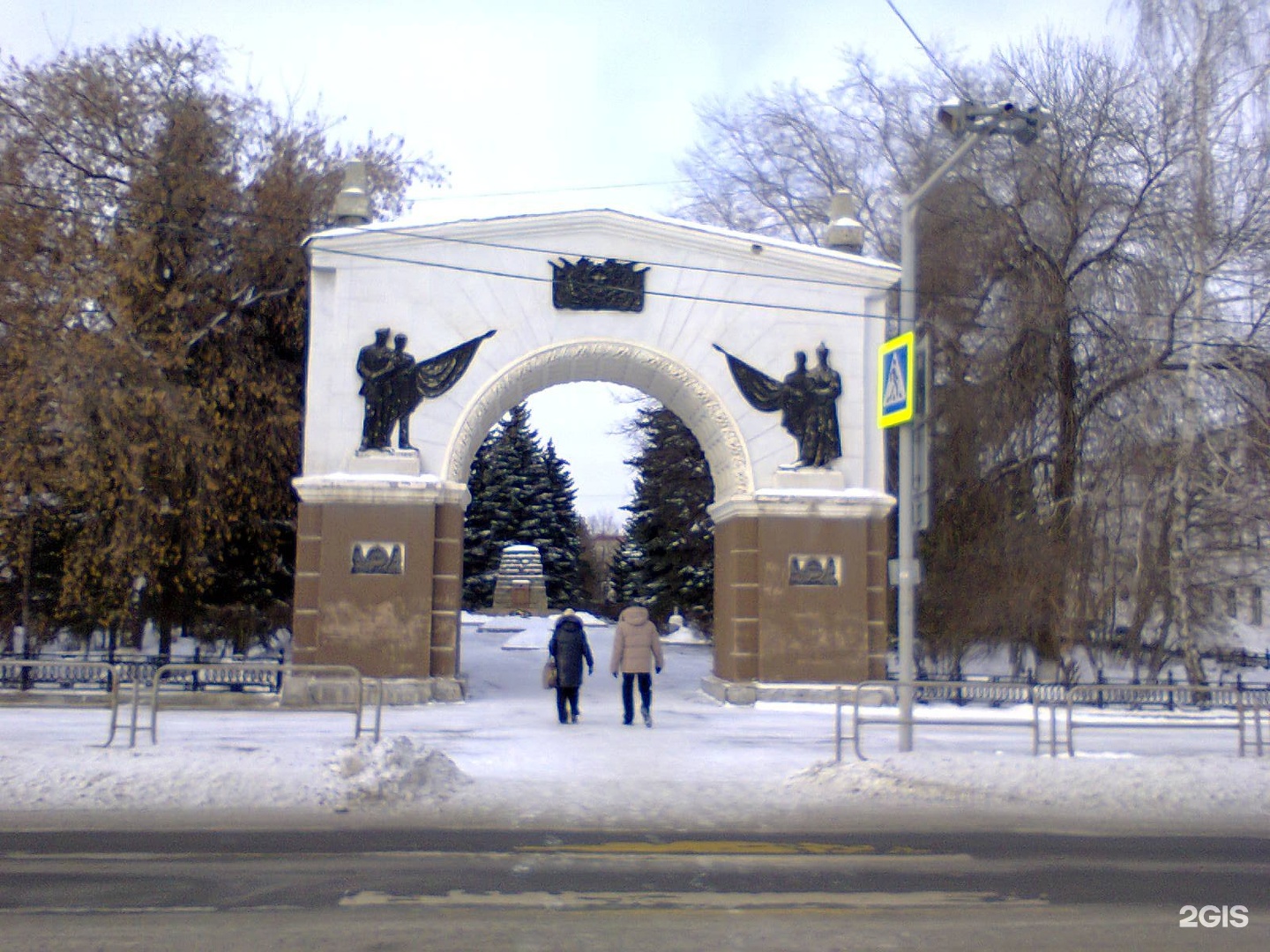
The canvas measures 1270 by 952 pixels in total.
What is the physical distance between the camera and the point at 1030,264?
2325 cm

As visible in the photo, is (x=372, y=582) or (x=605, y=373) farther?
(x=605, y=373)

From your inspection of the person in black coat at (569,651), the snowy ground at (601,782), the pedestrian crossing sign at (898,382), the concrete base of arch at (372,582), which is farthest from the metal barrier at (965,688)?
the concrete base of arch at (372,582)

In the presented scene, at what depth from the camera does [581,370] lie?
20.5 m

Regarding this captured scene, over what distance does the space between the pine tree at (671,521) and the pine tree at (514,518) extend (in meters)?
8.84

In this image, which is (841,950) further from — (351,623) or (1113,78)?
(1113,78)

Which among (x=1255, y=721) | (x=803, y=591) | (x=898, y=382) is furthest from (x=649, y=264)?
(x=1255, y=721)

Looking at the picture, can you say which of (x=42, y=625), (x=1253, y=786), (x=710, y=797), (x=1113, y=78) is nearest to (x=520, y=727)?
(x=710, y=797)

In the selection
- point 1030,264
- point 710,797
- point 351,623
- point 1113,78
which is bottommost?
point 710,797

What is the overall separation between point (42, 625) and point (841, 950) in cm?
2113

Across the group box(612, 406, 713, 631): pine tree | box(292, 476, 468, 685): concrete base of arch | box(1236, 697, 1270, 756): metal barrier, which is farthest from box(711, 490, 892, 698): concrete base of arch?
box(612, 406, 713, 631): pine tree

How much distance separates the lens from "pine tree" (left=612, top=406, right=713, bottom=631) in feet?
116

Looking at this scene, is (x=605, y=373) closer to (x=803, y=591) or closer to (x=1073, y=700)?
(x=803, y=591)

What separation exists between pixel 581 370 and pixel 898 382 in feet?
26.6

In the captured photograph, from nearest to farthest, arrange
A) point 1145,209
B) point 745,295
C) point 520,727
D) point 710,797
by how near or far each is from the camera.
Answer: point 710,797
point 520,727
point 745,295
point 1145,209
